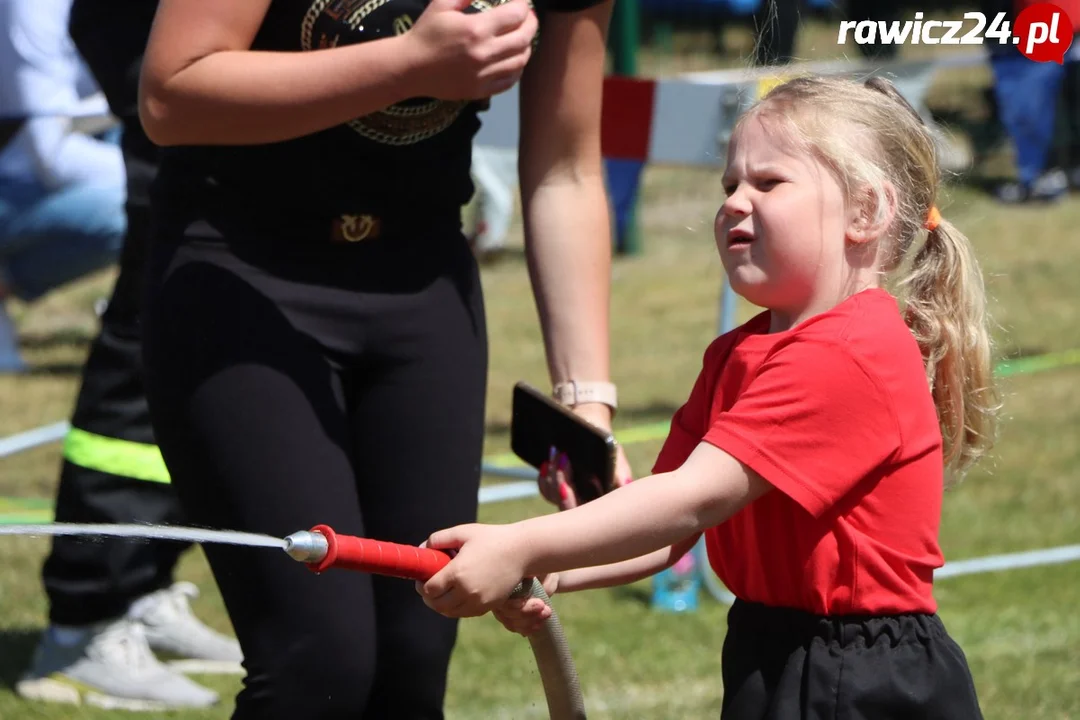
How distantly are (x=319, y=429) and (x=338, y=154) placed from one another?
1.24ft

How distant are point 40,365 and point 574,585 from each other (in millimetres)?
5990

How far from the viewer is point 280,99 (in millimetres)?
2092

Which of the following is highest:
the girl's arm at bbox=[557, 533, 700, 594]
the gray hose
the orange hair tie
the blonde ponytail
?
the orange hair tie

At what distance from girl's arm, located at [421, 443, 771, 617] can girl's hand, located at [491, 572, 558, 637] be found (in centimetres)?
8

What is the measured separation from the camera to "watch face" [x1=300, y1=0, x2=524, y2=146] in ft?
7.20

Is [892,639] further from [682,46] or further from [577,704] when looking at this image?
[682,46]

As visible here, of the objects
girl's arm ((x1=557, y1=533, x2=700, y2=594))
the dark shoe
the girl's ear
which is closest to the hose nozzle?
girl's arm ((x1=557, y1=533, x2=700, y2=594))

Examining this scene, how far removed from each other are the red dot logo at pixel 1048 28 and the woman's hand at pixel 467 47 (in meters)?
3.44

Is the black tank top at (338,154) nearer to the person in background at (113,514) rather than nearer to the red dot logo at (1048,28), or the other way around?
the person in background at (113,514)

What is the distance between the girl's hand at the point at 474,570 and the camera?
180cm

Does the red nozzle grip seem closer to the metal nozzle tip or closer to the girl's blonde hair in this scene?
the metal nozzle tip

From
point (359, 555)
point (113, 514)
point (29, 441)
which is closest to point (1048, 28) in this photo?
point (29, 441)

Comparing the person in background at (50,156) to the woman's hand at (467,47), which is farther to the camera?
the person in background at (50,156)

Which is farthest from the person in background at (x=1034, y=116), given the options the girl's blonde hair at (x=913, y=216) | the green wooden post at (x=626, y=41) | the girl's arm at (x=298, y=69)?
the girl's arm at (x=298, y=69)
